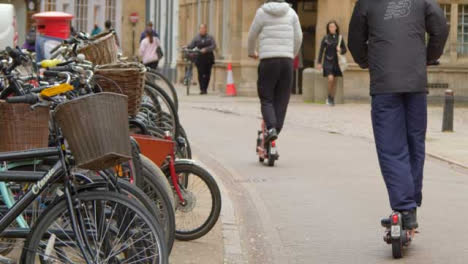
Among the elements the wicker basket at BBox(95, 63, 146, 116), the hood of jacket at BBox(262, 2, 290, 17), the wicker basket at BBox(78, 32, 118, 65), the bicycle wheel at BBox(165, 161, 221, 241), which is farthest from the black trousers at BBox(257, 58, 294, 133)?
the wicker basket at BBox(95, 63, 146, 116)

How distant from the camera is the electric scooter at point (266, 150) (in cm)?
1316

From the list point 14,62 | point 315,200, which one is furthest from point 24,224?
point 315,200

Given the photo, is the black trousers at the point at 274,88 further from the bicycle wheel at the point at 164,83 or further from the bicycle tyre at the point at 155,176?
the bicycle tyre at the point at 155,176

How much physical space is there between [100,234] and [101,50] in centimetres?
328

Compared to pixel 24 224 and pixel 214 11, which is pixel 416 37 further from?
pixel 214 11

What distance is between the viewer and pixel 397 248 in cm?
783

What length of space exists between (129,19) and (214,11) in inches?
901

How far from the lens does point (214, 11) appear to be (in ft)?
111

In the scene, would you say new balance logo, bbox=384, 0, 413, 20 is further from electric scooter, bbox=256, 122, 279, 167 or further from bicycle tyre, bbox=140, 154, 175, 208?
electric scooter, bbox=256, 122, 279, 167

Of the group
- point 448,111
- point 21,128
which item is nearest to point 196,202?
point 21,128

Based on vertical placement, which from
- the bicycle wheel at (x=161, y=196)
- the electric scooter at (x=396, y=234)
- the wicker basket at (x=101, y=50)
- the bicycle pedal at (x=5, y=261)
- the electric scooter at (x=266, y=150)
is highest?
the wicker basket at (x=101, y=50)

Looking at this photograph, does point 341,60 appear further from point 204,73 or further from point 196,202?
point 196,202

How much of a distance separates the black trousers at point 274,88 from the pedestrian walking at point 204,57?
1734 cm

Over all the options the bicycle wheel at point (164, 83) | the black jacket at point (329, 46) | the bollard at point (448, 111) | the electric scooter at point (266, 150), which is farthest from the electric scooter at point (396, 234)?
the black jacket at point (329, 46)
